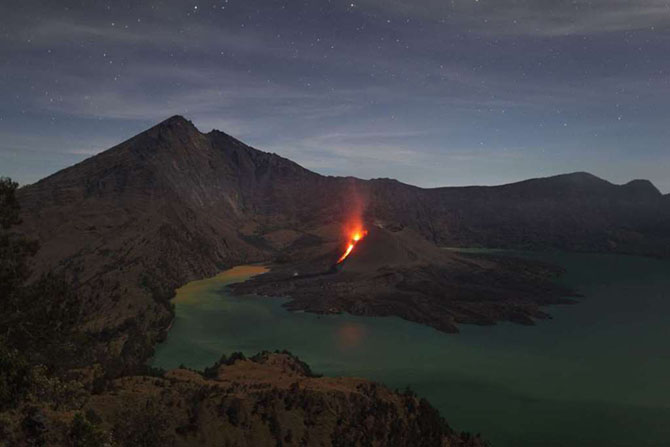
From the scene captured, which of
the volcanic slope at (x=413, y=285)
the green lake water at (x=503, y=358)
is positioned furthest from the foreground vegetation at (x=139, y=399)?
the volcanic slope at (x=413, y=285)

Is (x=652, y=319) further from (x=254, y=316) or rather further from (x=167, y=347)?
(x=167, y=347)

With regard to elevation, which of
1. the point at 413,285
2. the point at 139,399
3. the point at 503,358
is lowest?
the point at 503,358

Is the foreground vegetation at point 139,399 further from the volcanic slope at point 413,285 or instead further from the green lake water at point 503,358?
the volcanic slope at point 413,285

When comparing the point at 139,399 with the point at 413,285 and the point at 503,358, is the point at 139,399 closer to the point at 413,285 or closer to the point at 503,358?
the point at 503,358

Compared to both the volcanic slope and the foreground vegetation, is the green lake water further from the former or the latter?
the foreground vegetation

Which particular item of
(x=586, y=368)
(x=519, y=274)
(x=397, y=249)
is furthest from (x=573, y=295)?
(x=586, y=368)

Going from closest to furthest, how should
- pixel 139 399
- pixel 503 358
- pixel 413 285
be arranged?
1. pixel 139 399
2. pixel 503 358
3. pixel 413 285

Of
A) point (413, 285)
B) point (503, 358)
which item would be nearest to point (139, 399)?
point (503, 358)

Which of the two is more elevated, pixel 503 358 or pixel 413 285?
pixel 413 285

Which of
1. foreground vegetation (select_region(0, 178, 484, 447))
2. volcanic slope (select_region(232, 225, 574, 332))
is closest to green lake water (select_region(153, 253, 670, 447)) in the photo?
volcanic slope (select_region(232, 225, 574, 332))
